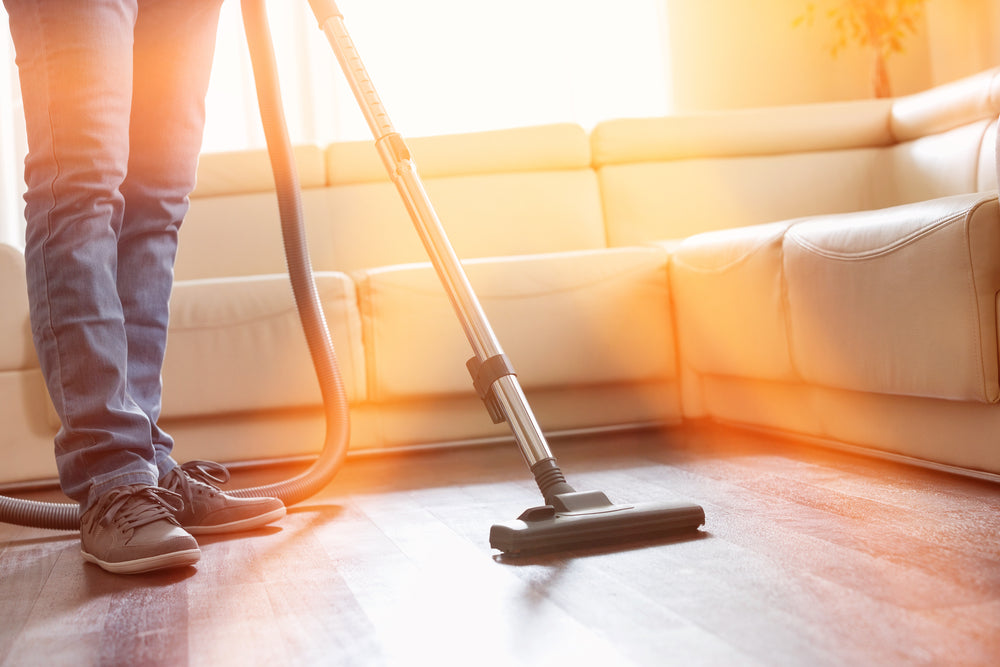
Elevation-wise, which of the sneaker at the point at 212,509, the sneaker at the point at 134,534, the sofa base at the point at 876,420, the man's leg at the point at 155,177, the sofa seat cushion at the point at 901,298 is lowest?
the sofa base at the point at 876,420

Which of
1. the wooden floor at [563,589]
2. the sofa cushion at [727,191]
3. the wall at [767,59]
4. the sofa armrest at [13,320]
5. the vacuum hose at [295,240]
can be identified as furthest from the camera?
the wall at [767,59]

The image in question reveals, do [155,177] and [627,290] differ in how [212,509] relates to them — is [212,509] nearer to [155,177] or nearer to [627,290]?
[155,177]

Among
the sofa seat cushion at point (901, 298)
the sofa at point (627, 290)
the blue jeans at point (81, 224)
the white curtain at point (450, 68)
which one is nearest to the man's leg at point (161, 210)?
the blue jeans at point (81, 224)

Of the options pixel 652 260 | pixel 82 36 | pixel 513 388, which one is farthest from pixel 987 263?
pixel 82 36

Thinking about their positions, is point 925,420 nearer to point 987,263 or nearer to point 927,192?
point 987,263

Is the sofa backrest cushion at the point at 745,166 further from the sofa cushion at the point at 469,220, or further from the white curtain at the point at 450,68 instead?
the white curtain at the point at 450,68

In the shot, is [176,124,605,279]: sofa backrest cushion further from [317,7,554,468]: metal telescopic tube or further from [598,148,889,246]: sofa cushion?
[317,7,554,468]: metal telescopic tube

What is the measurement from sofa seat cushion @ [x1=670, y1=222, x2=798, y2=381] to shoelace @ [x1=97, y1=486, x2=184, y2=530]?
103 cm

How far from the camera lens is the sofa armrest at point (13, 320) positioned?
1.95m

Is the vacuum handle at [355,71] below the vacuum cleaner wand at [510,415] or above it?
above

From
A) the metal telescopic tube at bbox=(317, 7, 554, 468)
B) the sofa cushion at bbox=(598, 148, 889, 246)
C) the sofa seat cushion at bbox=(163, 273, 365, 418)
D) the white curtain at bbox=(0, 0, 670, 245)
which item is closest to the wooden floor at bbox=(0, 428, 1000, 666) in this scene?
the metal telescopic tube at bbox=(317, 7, 554, 468)

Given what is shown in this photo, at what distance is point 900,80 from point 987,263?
3.07 meters

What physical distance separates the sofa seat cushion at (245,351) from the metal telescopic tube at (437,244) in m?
0.71

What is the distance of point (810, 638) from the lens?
77cm
